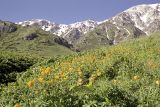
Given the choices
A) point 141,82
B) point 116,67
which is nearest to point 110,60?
point 116,67

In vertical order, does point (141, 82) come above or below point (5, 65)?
below

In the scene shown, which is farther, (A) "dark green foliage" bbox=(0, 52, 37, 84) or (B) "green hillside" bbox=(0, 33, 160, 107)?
(A) "dark green foliage" bbox=(0, 52, 37, 84)

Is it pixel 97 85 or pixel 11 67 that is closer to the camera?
pixel 97 85

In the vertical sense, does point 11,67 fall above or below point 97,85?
above

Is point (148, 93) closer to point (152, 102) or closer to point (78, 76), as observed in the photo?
point (152, 102)

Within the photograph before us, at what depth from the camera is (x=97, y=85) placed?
1566 centimetres

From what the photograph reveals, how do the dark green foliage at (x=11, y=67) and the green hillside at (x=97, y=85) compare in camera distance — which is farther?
the dark green foliage at (x=11, y=67)

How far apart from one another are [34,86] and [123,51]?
13173mm

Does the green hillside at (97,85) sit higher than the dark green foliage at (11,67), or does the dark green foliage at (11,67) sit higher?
the dark green foliage at (11,67)

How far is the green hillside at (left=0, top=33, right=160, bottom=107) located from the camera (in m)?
10.6

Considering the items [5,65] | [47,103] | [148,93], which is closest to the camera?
[47,103]

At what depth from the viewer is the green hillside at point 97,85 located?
10594mm

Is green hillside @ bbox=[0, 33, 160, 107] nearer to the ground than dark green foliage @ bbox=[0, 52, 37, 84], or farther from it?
nearer to the ground

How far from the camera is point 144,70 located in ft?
64.4
